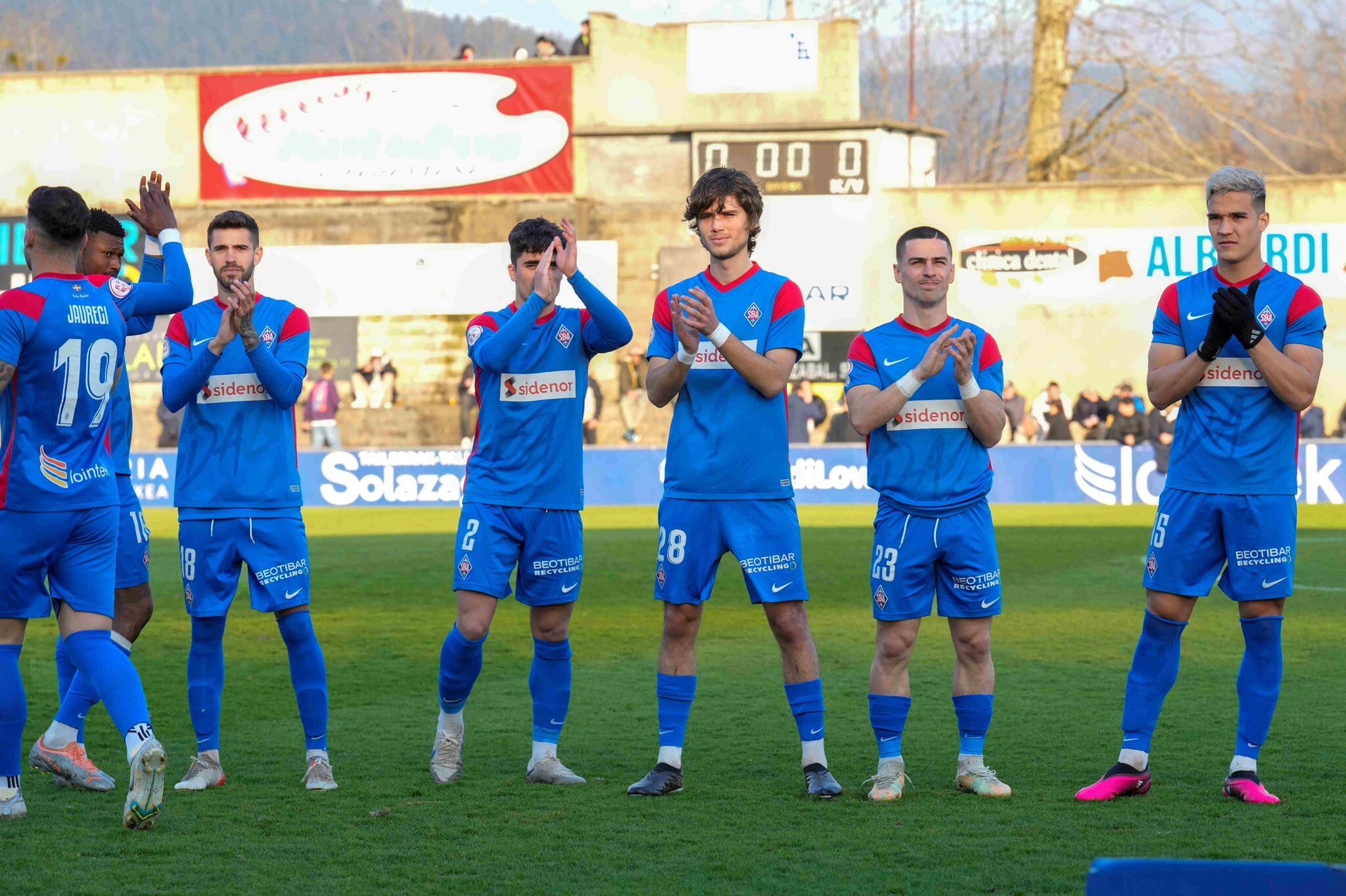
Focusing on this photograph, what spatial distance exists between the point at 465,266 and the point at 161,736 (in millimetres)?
26268

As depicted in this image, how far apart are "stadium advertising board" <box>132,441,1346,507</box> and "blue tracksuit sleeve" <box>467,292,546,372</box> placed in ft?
52.2

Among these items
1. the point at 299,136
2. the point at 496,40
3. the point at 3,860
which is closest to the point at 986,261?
the point at 299,136

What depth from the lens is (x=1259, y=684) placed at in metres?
5.88

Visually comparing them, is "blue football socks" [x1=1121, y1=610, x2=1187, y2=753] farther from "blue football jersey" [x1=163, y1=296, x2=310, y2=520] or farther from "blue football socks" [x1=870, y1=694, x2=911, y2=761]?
"blue football jersey" [x1=163, y1=296, x2=310, y2=520]

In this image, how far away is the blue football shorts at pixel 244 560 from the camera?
20.4 feet

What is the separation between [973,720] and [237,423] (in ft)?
9.85

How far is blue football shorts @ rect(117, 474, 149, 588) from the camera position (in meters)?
6.85

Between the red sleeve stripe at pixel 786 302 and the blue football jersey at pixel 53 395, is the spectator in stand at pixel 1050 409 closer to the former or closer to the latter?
the red sleeve stripe at pixel 786 302

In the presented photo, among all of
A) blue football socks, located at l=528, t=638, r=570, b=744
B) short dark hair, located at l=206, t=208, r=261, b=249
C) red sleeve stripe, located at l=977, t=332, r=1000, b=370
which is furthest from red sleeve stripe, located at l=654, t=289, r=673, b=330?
short dark hair, located at l=206, t=208, r=261, b=249

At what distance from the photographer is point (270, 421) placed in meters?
6.38

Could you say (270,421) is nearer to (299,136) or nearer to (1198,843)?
(1198,843)

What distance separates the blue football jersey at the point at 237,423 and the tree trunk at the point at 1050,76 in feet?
102

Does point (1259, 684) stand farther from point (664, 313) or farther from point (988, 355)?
point (664, 313)

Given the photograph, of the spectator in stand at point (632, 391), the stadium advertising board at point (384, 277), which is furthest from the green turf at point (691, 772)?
the stadium advertising board at point (384, 277)
